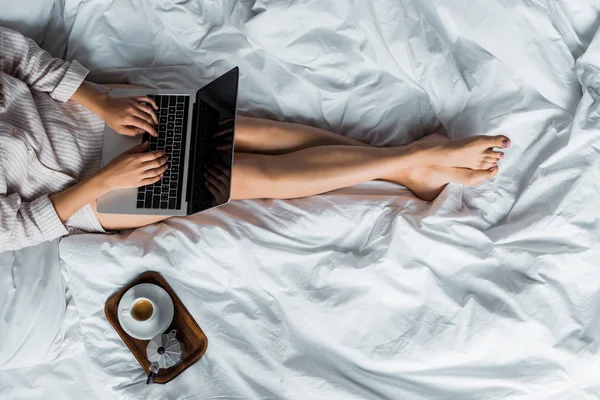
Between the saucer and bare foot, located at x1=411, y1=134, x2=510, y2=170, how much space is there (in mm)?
690

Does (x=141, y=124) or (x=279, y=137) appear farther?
(x=279, y=137)

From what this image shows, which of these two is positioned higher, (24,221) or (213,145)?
(213,145)

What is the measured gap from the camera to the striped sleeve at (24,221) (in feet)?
3.79

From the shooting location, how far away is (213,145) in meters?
1.21

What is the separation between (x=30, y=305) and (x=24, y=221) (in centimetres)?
22

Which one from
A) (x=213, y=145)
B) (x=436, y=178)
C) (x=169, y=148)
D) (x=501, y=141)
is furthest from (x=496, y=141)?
(x=169, y=148)

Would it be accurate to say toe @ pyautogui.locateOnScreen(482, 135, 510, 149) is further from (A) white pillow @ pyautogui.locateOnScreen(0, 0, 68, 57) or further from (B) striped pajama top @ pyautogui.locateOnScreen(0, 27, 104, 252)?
(A) white pillow @ pyautogui.locateOnScreen(0, 0, 68, 57)

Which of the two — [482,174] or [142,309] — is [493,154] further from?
[142,309]

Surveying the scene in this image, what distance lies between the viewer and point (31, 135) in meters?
1.22

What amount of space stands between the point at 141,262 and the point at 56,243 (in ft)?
0.74

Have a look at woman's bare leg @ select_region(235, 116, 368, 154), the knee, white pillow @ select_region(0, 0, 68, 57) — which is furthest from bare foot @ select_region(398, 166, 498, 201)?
white pillow @ select_region(0, 0, 68, 57)

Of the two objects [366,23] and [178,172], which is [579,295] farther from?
[178,172]

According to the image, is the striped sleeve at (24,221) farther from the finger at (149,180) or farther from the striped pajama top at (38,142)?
the finger at (149,180)

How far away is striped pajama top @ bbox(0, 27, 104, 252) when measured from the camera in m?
1.18
